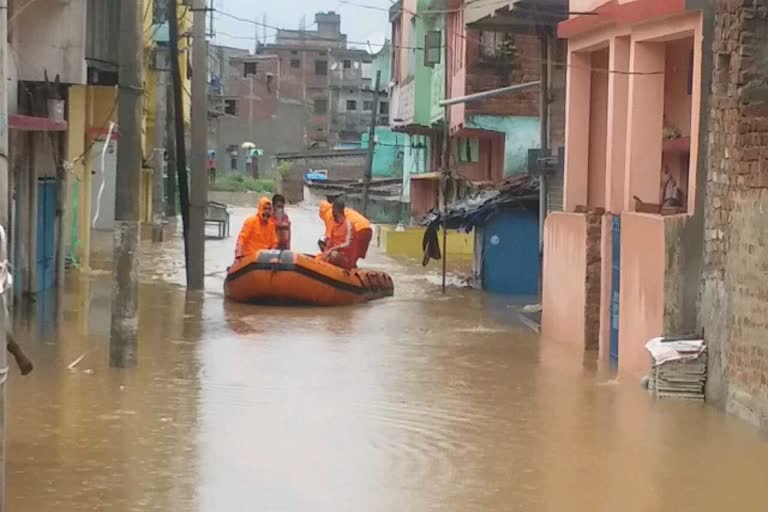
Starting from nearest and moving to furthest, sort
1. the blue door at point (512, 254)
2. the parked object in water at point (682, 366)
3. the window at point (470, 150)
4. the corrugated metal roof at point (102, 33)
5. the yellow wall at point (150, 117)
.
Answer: the parked object in water at point (682, 366) → the corrugated metal roof at point (102, 33) → the blue door at point (512, 254) → the window at point (470, 150) → the yellow wall at point (150, 117)

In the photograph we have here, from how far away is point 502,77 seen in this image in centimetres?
3216

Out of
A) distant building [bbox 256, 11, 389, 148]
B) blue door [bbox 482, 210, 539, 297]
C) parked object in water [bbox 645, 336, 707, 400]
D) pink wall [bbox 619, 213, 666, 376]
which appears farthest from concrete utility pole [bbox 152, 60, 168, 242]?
distant building [bbox 256, 11, 389, 148]

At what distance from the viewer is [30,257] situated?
2086 cm

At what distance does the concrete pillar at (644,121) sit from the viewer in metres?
15.4

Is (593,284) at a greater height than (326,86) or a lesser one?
lesser

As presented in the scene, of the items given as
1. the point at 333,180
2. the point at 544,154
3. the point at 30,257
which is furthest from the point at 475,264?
the point at 333,180

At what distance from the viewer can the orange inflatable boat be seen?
2205 centimetres

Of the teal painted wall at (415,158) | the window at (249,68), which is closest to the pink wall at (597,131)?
the teal painted wall at (415,158)

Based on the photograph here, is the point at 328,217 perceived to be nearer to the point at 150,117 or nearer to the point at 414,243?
the point at 414,243

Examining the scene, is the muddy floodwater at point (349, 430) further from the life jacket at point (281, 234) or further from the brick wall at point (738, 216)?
the life jacket at point (281, 234)

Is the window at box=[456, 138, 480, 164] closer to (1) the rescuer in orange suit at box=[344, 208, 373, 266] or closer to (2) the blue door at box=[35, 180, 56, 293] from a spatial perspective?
(1) the rescuer in orange suit at box=[344, 208, 373, 266]

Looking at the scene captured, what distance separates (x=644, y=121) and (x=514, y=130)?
660 inches

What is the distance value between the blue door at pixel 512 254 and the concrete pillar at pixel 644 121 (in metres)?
9.69

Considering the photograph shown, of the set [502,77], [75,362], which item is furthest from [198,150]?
[502,77]
